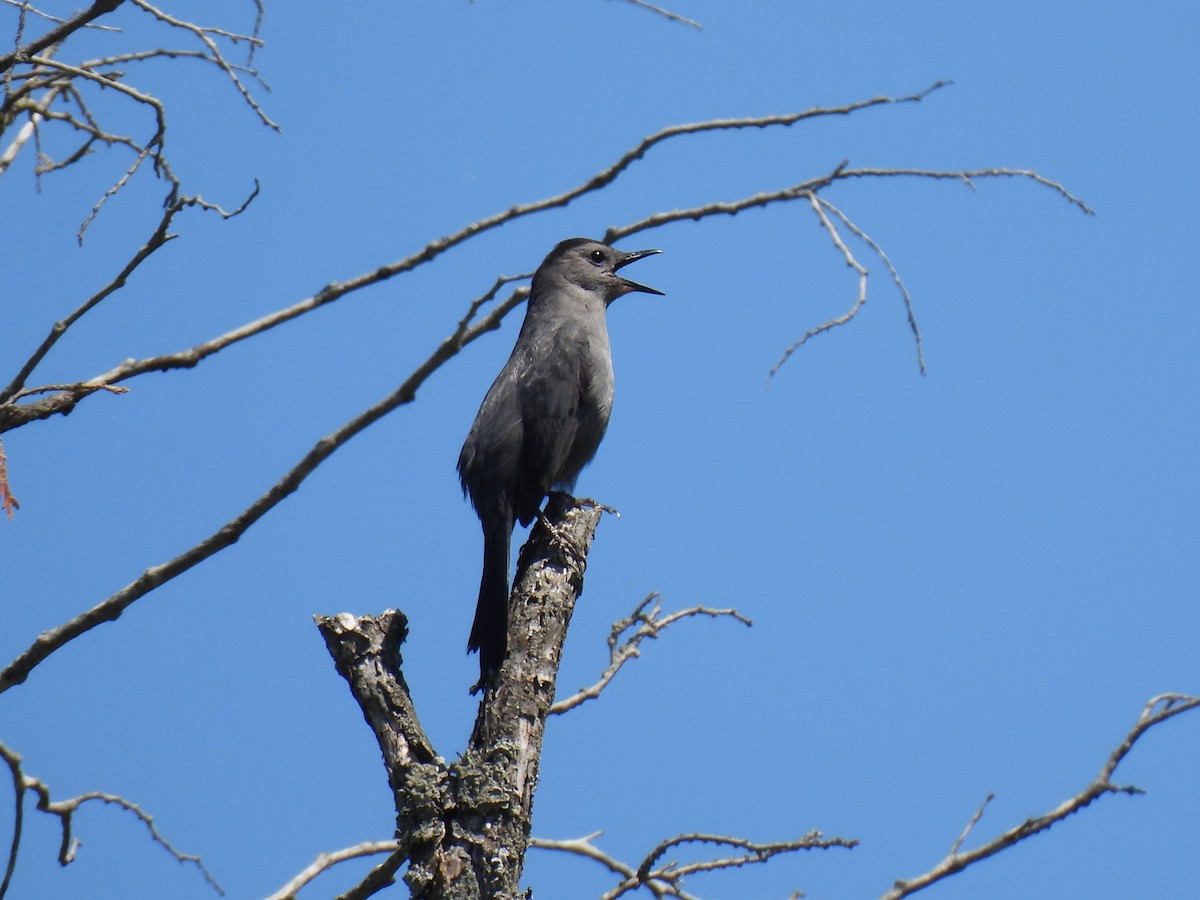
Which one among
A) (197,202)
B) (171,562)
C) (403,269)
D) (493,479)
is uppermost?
(493,479)

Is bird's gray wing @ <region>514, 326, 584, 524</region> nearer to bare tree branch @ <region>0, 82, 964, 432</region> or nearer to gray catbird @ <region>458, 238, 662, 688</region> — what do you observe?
gray catbird @ <region>458, 238, 662, 688</region>

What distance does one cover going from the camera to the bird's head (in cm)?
645

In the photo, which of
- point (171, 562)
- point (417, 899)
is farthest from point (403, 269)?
point (417, 899)

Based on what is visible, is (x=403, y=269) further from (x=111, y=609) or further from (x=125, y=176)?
(x=125, y=176)

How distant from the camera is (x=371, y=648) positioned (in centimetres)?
372

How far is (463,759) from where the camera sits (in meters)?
3.57

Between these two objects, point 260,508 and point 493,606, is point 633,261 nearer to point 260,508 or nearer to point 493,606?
point 493,606

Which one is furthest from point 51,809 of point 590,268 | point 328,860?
point 590,268

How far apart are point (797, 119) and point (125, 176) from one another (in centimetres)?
215

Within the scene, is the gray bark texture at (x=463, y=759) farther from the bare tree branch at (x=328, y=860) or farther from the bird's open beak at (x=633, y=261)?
the bird's open beak at (x=633, y=261)

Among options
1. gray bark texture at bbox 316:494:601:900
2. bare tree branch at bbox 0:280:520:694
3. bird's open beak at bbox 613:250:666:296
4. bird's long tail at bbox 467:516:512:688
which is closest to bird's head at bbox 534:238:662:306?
bird's open beak at bbox 613:250:666:296

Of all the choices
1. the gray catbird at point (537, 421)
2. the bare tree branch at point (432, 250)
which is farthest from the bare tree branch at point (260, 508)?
the gray catbird at point (537, 421)

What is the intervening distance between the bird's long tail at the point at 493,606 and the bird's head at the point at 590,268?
1.72 meters

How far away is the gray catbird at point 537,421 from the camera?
17.2 feet
